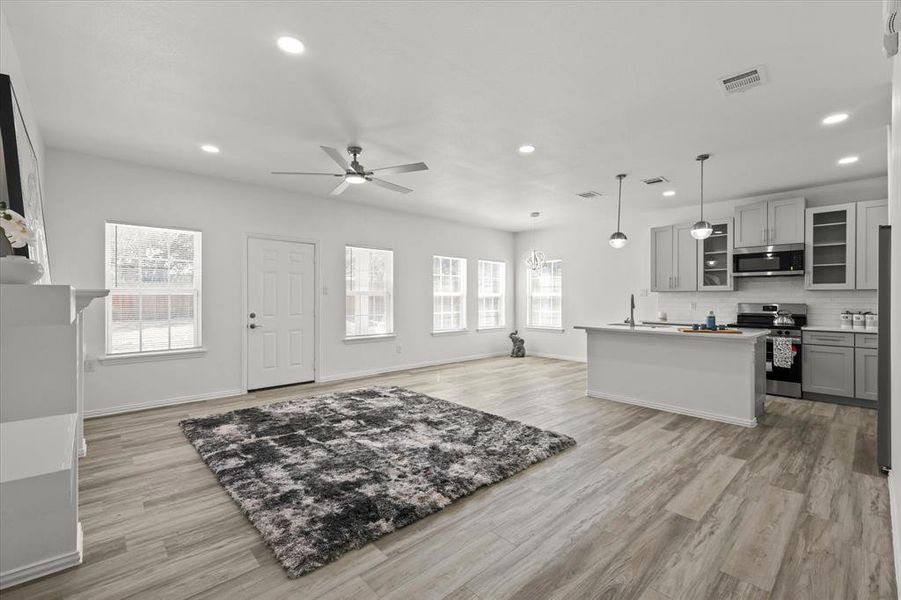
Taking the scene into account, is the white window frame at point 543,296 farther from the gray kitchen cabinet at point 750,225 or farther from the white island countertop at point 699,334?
the white island countertop at point 699,334

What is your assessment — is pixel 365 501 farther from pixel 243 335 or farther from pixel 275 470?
pixel 243 335

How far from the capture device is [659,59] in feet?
8.79

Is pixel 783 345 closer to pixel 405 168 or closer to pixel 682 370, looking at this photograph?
pixel 682 370

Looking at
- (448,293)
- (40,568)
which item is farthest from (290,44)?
(448,293)

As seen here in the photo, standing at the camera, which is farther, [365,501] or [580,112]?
[580,112]

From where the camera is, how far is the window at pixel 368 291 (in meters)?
6.62

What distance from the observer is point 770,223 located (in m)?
5.69

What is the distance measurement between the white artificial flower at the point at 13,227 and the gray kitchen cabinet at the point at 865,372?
289 inches

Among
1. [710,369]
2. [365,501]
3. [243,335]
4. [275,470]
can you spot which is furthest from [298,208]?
[710,369]

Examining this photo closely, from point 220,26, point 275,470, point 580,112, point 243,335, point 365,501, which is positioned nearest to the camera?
point 220,26

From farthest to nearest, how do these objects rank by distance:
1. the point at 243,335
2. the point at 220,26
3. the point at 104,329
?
the point at 243,335 → the point at 104,329 → the point at 220,26

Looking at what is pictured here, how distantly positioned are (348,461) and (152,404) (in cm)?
311

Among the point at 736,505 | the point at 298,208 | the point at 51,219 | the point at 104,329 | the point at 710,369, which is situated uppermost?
the point at 298,208

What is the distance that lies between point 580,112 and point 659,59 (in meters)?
0.82
